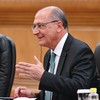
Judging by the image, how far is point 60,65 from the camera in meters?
2.44

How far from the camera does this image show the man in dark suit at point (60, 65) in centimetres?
223

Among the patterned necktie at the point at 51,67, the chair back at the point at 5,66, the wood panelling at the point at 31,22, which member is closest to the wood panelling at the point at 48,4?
the wood panelling at the point at 31,22

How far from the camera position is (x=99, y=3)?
150 inches

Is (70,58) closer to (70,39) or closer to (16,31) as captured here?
(70,39)

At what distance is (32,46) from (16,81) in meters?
0.45

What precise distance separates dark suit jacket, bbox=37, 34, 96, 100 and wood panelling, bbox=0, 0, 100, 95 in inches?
55.1

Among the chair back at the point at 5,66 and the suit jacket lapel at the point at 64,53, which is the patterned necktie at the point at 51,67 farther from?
the chair back at the point at 5,66

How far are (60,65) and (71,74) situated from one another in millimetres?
105

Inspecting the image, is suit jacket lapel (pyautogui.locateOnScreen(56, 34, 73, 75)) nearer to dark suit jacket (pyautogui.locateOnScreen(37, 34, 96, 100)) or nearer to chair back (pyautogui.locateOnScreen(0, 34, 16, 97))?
dark suit jacket (pyautogui.locateOnScreen(37, 34, 96, 100))

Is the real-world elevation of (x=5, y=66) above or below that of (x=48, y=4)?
below

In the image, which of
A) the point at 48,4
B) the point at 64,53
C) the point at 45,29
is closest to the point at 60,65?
the point at 64,53

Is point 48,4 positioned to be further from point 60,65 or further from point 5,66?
point 60,65

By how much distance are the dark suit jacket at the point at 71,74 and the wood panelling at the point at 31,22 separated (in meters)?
1.40

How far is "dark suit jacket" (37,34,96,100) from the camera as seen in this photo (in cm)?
228
